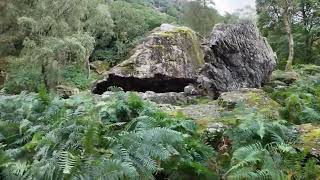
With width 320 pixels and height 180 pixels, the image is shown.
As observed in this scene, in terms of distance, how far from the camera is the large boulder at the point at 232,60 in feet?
37.0

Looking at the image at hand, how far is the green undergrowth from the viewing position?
4086 millimetres

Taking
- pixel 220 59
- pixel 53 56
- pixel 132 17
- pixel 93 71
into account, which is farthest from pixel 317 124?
pixel 132 17

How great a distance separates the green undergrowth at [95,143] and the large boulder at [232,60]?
525 cm

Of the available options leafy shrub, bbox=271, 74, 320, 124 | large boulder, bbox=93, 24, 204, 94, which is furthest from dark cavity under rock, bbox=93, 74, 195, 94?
leafy shrub, bbox=271, 74, 320, 124

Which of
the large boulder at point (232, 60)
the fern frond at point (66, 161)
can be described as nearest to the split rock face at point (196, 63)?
the large boulder at point (232, 60)

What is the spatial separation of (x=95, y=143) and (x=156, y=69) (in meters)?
7.96

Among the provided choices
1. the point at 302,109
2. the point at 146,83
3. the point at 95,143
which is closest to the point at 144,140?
the point at 95,143

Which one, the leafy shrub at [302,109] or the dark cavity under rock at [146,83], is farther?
the dark cavity under rock at [146,83]

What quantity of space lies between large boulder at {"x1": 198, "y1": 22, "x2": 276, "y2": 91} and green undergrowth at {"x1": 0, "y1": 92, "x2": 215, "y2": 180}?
5.25 meters

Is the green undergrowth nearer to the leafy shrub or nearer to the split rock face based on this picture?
the leafy shrub

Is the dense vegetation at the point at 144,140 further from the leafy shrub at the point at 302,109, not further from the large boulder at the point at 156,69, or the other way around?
the large boulder at the point at 156,69

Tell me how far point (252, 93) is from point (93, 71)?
59.0 ft

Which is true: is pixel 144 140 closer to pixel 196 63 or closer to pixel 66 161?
pixel 66 161

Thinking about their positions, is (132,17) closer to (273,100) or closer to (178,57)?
(178,57)
